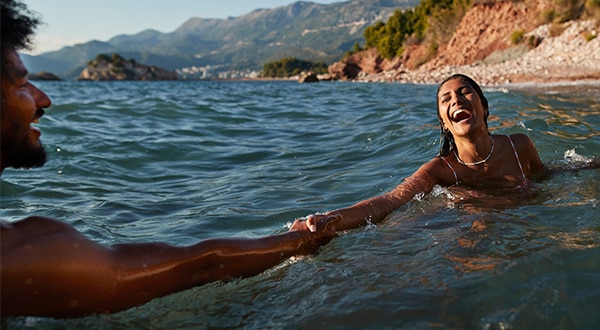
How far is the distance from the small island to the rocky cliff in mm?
78264

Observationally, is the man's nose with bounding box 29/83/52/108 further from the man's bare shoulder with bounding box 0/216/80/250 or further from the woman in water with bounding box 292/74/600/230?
the woman in water with bounding box 292/74/600/230

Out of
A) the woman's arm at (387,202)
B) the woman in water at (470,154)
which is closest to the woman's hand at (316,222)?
the woman's arm at (387,202)

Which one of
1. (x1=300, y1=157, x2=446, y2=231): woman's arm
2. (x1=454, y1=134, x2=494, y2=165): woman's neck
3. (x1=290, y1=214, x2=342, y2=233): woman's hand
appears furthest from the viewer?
(x1=454, y1=134, x2=494, y2=165): woman's neck

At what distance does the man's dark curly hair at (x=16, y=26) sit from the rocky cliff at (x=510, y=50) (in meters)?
20.2

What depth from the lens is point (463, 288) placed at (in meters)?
2.60

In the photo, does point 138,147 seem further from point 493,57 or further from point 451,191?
point 493,57

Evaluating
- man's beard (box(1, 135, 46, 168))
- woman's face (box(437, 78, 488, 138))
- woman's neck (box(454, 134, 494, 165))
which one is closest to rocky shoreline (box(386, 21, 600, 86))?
woman's neck (box(454, 134, 494, 165))

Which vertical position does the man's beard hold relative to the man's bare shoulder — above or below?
above

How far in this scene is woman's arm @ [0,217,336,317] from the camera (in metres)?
2.08

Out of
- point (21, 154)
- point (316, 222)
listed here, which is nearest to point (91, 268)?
point (21, 154)

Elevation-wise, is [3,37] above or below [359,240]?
above

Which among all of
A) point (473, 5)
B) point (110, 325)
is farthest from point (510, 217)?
point (473, 5)

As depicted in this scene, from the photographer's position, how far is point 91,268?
2.22 m

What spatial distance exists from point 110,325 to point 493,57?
40.7 metres
